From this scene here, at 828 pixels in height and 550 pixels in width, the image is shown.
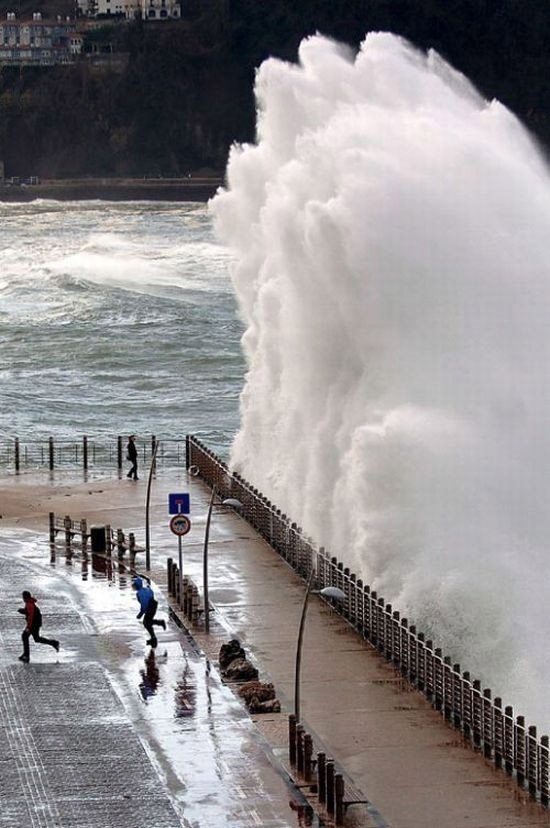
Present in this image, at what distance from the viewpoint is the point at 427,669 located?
23.4 m

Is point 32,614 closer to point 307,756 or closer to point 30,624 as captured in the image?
point 30,624

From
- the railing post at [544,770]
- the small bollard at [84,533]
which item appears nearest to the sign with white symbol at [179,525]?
the small bollard at [84,533]

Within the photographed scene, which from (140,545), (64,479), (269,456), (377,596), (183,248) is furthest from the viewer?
(183,248)

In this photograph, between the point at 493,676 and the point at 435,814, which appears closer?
the point at 435,814

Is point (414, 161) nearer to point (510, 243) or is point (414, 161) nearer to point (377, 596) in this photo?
point (510, 243)

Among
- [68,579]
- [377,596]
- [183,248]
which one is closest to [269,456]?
[68,579]

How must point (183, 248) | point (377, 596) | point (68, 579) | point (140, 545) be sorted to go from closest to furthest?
point (377, 596)
point (68, 579)
point (140, 545)
point (183, 248)

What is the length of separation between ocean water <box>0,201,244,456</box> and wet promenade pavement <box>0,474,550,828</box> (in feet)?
73.7

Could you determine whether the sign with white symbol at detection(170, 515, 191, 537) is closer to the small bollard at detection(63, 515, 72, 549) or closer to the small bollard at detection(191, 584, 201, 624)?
the small bollard at detection(191, 584, 201, 624)

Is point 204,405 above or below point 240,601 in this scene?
below

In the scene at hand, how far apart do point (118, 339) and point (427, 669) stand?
2168 inches

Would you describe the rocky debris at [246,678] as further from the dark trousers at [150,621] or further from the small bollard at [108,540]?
the small bollard at [108,540]

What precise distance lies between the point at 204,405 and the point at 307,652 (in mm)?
35058

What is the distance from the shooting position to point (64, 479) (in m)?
42.1
